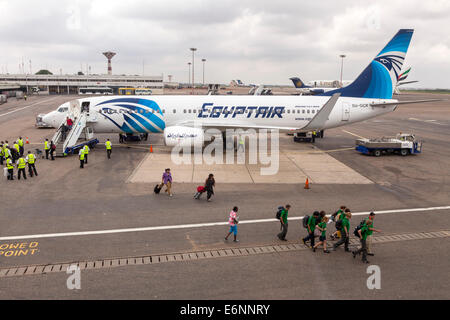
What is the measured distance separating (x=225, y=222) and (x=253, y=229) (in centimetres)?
137

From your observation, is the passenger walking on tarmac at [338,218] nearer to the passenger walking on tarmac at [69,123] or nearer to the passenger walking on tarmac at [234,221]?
the passenger walking on tarmac at [234,221]

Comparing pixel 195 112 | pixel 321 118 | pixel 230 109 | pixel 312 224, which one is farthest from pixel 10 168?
pixel 321 118

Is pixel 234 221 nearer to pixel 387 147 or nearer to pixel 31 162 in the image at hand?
pixel 31 162

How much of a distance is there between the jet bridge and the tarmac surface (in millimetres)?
1378

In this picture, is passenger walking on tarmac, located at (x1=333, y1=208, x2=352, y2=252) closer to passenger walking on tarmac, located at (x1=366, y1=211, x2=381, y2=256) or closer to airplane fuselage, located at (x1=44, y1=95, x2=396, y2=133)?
passenger walking on tarmac, located at (x1=366, y1=211, x2=381, y2=256)

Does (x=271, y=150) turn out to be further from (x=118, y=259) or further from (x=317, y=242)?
(x=118, y=259)

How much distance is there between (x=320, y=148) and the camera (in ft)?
108

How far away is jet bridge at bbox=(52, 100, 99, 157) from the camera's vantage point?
27.8 metres

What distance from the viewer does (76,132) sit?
94.4 ft

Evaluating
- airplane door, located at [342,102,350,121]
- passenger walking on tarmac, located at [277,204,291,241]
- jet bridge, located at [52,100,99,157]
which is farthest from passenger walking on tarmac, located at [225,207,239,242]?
airplane door, located at [342,102,350,121]

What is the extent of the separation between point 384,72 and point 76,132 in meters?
26.9

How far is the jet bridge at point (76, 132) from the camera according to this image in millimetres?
27783

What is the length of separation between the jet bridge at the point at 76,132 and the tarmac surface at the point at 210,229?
4.52ft
